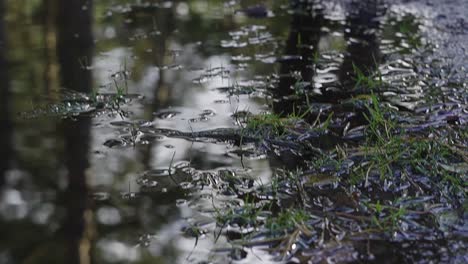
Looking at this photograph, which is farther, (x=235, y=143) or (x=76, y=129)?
(x=76, y=129)

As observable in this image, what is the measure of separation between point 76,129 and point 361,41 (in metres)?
2.41

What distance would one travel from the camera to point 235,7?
6176 millimetres

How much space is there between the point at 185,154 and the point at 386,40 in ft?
7.98

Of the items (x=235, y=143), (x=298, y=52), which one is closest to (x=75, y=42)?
(x=298, y=52)

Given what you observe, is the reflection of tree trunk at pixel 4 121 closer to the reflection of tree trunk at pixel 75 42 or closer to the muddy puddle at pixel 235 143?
the muddy puddle at pixel 235 143

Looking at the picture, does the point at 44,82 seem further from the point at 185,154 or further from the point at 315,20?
the point at 315,20

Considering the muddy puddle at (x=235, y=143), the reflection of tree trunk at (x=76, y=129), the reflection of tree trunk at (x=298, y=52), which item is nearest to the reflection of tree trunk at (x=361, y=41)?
the muddy puddle at (x=235, y=143)

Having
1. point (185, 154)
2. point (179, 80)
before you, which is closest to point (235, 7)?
point (179, 80)

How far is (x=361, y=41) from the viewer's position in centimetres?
488

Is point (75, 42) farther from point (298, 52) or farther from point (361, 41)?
point (361, 41)

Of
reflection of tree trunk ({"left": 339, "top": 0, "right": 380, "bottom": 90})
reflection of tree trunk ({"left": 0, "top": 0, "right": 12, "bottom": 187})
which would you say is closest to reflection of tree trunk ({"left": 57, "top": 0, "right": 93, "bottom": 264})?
reflection of tree trunk ({"left": 0, "top": 0, "right": 12, "bottom": 187})

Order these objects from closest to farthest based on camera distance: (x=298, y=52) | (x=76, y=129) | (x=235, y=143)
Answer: (x=235, y=143) < (x=76, y=129) < (x=298, y=52)

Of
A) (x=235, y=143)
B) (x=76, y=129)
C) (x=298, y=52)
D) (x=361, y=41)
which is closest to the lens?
(x=235, y=143)

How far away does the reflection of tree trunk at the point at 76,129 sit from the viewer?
2.38 m
